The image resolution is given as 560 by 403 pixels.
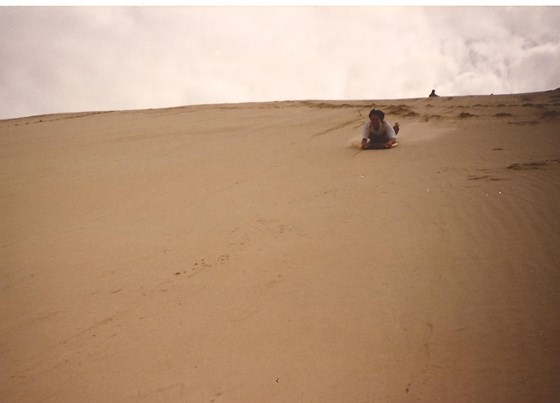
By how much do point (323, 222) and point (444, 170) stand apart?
1.92 metres

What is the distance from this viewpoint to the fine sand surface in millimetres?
Answer: 1489

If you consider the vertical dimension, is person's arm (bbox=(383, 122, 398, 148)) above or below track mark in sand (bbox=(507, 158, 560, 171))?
above

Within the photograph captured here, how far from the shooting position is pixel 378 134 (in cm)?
531

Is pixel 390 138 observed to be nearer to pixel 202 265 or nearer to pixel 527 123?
pixel 527 123

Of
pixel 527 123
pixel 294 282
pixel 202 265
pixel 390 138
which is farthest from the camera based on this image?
pixel 527 123

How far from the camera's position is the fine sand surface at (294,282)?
4.89 feet

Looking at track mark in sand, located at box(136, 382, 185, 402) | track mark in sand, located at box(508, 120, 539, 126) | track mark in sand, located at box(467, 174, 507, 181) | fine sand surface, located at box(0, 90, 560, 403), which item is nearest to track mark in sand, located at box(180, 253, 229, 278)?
fine sand surface, located at box(0, 90, 560, 403)

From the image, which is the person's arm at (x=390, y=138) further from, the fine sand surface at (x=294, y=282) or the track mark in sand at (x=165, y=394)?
the track mark in sand at (x=165, y=394)

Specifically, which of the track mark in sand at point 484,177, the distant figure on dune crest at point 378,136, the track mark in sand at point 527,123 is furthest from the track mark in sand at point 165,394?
the track mark in sand at point 527,123

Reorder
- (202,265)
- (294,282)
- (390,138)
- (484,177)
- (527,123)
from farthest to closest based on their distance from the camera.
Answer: (527,123) < (390,138) < (484,177) < (202,265) < (294,282)

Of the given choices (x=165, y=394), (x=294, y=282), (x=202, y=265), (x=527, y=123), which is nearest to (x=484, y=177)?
(x=294, y=282)

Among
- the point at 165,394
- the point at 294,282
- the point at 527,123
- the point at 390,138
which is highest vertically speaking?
the point at 527,123

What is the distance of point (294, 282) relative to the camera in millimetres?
2125

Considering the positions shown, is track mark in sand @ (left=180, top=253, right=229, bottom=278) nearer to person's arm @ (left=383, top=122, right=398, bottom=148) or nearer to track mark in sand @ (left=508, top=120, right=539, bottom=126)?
person's arm @ (left=383, top=122, right=398, bottom=148)
